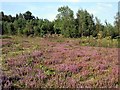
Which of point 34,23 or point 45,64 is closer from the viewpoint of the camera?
point 45,64

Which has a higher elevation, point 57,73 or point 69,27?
point 69,27

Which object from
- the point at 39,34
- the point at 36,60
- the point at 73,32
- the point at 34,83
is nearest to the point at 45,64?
the point at 36,60

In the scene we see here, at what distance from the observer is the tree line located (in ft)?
168

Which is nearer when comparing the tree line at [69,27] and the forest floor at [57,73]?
the forest floor at [57,73]

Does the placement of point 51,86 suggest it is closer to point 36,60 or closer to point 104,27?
point 36,60

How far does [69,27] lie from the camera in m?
52.9

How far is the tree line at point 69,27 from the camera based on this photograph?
51.3 metres

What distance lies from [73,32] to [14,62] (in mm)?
36507

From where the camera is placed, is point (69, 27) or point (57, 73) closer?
point (57, 73)

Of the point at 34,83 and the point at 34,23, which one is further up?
the point at 34,23

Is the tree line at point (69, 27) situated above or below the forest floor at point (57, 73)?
above

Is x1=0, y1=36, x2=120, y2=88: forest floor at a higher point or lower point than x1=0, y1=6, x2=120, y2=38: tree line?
lower

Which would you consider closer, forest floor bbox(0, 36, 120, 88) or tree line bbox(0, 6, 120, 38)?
forest floor bbox(0, 36, 120, 88)

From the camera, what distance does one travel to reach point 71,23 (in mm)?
53438
